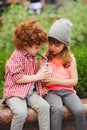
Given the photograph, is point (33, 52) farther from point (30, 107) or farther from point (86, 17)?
point (86, 17)

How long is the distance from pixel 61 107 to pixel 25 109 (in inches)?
15.4

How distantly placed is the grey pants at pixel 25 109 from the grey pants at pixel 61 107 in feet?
0.29

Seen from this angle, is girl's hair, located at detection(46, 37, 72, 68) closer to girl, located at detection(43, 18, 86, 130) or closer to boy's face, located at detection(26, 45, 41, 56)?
girl, located at detection(43, 18, 86, 130)

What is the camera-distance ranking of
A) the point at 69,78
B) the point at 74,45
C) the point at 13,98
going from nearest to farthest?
the point at 13,98, the point at 69,78, the point at 74,45

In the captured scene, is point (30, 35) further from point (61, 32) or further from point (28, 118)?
point (28, 118)

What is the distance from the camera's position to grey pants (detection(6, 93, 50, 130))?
5250 mm

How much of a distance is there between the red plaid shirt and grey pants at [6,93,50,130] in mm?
76

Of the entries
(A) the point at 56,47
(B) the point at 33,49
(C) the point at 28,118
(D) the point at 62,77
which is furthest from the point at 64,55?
(C) the point at 28,118

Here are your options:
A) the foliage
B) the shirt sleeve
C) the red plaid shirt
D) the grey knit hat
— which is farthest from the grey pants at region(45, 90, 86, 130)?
the foliage

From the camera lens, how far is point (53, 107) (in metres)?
5.45

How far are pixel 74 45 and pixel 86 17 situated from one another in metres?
0.91

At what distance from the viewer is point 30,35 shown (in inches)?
215

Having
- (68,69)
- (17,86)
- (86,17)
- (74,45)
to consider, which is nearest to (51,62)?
(68,69)

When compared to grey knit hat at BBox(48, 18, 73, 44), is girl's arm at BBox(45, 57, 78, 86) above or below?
below
